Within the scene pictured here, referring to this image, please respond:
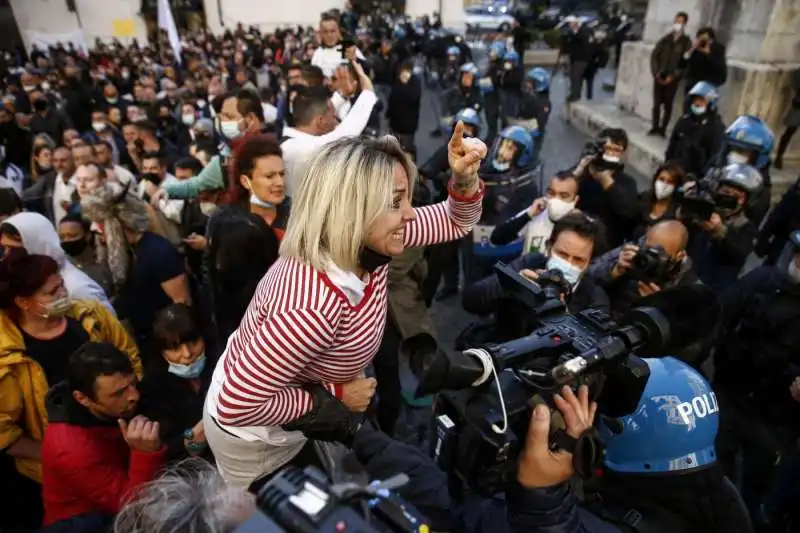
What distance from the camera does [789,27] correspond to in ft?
19.9

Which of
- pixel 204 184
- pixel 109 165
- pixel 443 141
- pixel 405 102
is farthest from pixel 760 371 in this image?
pixel 443 141

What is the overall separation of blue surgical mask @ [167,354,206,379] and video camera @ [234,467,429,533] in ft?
5.89

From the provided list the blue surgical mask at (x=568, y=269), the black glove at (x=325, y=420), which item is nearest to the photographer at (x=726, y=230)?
the blue surgical mask at (x=568, y=269)

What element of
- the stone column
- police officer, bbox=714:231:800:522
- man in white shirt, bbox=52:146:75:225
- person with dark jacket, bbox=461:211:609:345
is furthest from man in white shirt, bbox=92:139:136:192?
the stone column

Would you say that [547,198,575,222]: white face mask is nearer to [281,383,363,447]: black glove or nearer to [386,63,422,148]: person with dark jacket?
[281,383,363,447]: black glove

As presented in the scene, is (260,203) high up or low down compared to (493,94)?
up

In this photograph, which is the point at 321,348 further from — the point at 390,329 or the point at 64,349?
the point at 64,349

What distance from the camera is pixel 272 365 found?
54.5 inches

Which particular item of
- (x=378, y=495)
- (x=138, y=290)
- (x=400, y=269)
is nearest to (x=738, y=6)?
(x=400, y=269)

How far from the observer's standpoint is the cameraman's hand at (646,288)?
2.52 m

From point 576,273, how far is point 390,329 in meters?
1.02

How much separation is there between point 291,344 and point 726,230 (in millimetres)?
3003

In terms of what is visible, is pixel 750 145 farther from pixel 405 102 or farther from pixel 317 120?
pixel 405 102

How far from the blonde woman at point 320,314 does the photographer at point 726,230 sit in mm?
2270
